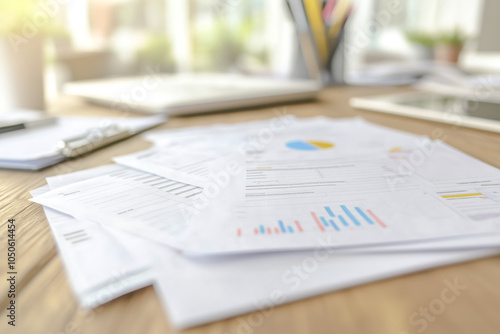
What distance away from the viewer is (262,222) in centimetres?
26

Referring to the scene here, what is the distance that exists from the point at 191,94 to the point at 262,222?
0.57m

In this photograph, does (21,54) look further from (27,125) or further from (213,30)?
(213,30)

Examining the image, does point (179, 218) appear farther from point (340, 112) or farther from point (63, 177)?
point (340, 112)

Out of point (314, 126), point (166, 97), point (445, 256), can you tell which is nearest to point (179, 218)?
point (445, 256)

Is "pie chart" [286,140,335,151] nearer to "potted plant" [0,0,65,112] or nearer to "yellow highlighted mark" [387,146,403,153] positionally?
"yellow highlighted mark" [387,146,403,153]

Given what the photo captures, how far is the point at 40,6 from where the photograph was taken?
77 cm

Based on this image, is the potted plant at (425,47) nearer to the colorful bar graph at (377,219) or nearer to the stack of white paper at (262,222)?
the stack of white paper at (262,222)

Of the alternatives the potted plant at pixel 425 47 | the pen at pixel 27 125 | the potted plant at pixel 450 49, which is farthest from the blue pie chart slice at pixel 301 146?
the potted plant at pixel 425 47

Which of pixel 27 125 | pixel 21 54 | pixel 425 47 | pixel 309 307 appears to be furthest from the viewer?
pixel 425 47

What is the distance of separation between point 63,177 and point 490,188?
1.28 ft

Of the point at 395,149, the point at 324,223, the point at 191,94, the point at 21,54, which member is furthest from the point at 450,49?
the point at 324,223

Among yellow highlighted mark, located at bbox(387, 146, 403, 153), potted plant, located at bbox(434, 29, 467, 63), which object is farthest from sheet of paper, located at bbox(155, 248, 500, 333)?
potted plant, located at bbox(434, 29, 467, 63)

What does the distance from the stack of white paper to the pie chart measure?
0.02 metres

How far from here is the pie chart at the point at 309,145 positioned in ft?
1.50
